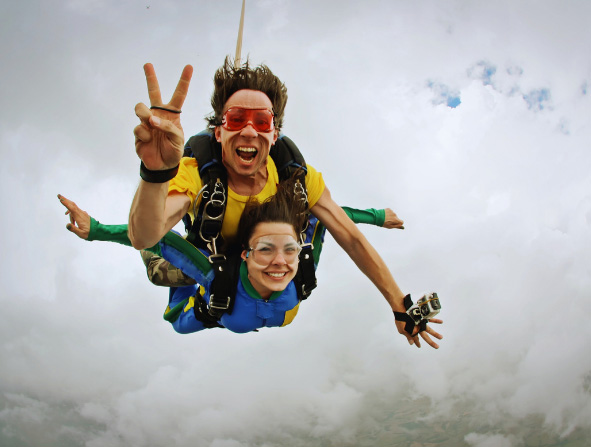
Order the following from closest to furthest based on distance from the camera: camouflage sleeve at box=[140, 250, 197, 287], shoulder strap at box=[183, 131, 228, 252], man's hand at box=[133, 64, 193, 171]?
1. man's hand at box=[133, 64, 193, 171]
2. shoulder strap at box=[183, 131, 228, 252]
3. camouflage sleeve at box=[140, 250, 197, 287]

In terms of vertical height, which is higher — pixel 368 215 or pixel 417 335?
pixel 368 215

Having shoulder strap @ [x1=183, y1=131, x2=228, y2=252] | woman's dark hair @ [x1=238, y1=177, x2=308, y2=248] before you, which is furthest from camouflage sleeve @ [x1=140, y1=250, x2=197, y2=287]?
woman's dark hair @ [x1=238, y1=177, x2=308, y2=248]

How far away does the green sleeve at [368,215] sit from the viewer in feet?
19.7

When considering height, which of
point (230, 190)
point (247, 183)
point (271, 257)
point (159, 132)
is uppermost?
point (247, 183)

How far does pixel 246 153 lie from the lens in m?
4.66

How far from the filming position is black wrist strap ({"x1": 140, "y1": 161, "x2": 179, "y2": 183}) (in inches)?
125

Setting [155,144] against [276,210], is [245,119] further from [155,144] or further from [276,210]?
[155,144]

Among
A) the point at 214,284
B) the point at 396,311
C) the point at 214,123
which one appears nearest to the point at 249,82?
the point at 214,123

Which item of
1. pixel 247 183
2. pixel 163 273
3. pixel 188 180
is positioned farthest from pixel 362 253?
pixel 163 273

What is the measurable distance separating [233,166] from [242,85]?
83cm

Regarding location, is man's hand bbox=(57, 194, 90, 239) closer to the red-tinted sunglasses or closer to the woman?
the woman

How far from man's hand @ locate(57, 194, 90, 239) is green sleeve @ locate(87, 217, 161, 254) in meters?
0.05

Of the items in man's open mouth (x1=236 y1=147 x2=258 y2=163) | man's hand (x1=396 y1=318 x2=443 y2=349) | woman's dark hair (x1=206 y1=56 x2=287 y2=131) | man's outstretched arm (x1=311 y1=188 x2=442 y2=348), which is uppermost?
woman's dark hair (x1=206 y1=56 x2=287 y2=131)

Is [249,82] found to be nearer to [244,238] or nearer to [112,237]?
[244,238]
